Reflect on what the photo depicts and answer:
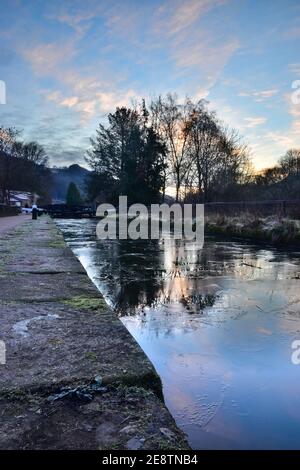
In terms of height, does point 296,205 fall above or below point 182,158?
below

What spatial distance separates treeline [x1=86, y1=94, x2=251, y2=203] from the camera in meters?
32.4

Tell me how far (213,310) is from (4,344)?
2.53 m

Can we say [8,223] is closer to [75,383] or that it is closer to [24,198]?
[75,383]

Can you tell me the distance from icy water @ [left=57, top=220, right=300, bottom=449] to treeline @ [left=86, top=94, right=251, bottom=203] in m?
20.6

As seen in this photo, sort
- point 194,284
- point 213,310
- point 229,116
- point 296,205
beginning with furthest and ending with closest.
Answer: point 229,116, point 296,205, point 194,284, point 213,310

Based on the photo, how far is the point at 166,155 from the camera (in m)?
38.7

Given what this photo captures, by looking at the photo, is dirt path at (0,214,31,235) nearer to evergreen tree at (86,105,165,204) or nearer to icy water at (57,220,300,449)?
icy water at (57,220,300,449)

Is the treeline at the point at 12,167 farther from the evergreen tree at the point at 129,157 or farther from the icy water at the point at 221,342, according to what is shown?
the icy water at the point at 221,342

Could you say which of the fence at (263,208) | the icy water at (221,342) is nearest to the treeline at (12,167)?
the fence at (263,208)

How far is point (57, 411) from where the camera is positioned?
6.16 feet

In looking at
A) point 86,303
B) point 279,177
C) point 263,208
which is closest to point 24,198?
point 279,177

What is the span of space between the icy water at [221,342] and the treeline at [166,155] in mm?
20642
